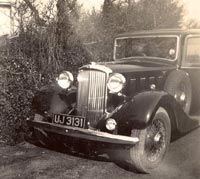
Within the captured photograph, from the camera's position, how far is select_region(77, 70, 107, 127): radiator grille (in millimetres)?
4797

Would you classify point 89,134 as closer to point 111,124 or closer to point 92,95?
point 111,124

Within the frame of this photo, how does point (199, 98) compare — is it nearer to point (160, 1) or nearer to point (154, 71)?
point (154, 71)

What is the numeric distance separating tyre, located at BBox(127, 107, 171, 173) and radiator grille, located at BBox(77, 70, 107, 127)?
66 cm

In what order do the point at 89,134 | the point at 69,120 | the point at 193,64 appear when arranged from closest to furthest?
the point at 89,134 < the point at 69,120 < the point at 193,64

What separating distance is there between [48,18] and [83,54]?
1354 millimetres

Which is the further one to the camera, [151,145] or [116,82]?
[116,82]

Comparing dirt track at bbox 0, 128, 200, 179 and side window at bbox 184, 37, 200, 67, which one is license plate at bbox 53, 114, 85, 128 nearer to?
dirt track at bbox 0, 128, 200, 179

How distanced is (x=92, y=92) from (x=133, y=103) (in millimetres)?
646

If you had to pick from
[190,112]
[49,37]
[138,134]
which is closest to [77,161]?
Result: [138,134]

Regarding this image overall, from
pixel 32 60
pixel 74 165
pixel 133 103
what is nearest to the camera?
pixel 133 103

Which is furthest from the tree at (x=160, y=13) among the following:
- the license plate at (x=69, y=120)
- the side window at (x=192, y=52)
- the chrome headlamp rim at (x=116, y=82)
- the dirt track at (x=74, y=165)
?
the license plate at (x=69, y=120)

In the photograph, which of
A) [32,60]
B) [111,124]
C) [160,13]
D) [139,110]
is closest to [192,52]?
[139,110]

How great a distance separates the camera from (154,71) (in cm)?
541

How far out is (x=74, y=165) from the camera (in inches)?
185
